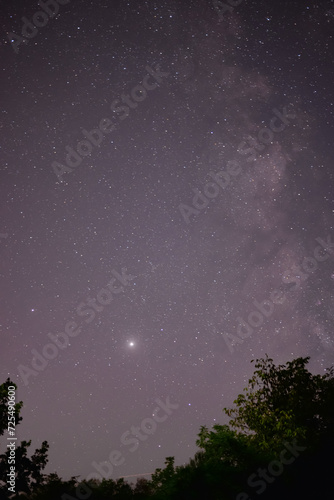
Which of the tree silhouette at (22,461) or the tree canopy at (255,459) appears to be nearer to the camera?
the tree canopy at (255,459)

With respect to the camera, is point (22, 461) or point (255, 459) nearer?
point (255, 459)

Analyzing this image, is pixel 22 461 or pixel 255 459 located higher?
pixel 22 461

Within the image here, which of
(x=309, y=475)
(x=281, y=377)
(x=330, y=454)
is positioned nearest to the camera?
(x=309, y=475)

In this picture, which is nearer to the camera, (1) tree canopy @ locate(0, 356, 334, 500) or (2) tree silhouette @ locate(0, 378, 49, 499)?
(1) tree canopy @ locate(0, 356, 334, 500)

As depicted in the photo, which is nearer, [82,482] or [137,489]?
[82,482]

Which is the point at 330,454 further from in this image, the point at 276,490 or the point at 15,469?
the point at 15,469

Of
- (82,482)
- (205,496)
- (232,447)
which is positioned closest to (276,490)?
(232,447)

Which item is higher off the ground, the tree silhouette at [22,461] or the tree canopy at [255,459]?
the tree silhouette at [22,461]

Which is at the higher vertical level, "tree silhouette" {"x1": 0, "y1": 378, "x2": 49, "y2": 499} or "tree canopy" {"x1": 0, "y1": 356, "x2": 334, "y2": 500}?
"tree silhouette" {"x1": 0, "y1": 378, "x2": 49, "y2": 499}

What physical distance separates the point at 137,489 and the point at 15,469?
37.1 ft

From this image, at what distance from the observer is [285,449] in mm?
15328

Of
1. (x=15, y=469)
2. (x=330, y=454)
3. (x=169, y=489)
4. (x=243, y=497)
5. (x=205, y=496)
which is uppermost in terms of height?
(x=15, y=469)

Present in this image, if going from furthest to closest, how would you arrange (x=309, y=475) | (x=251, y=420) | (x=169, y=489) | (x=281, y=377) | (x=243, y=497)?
(x=281, y=377)
(x=251, y=420)
(x=309, y=475)
(x=243, y=497)
(x=169, y=489)

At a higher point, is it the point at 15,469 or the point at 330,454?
the point at 15,469
